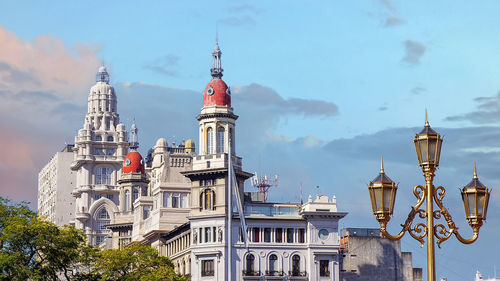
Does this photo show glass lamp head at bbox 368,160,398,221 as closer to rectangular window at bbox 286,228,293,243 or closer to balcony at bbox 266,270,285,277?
balcony at bbox 266,270,285,277

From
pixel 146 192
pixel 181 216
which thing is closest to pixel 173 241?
pixel 181 216

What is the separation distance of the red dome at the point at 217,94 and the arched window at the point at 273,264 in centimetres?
2016

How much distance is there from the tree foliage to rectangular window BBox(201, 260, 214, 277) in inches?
391

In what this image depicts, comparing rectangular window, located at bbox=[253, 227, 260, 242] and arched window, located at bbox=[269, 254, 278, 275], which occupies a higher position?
rectangular window, located at bbox=[253, 227, 260, 242]

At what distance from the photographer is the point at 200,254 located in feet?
420

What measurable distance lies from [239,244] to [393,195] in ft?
313

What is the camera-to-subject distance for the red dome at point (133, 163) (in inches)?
6905

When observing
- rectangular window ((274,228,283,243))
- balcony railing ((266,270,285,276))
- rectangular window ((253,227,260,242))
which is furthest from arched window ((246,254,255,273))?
rectangular window ((274,228,283,243))

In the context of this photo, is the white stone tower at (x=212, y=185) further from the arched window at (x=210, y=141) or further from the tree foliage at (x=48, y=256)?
the tree foliage at (x=48, y=256)

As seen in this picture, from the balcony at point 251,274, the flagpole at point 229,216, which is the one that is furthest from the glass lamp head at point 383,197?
the balcony at point 251,274

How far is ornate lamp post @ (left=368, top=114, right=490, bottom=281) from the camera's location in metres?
33.5

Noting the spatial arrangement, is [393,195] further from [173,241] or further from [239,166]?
[173,241]

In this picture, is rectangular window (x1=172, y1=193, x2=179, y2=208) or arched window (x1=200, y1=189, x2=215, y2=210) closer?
arched window (x1=200, y1=189, x2=215, y2=210)

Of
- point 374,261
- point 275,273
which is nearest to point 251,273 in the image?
point 275,273
